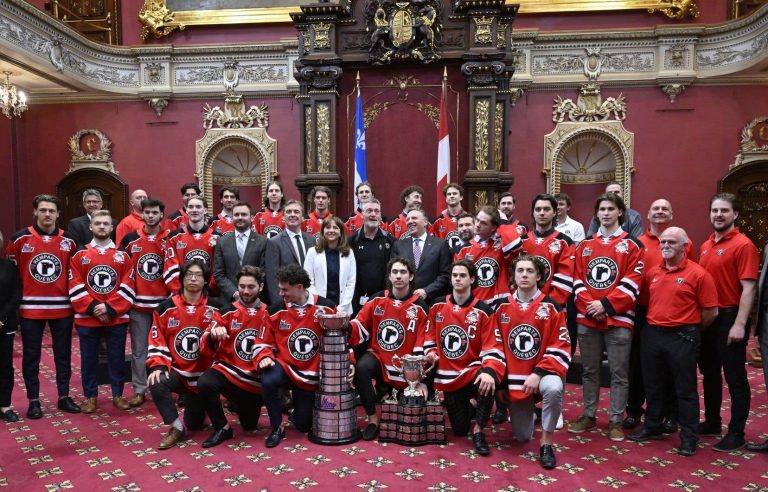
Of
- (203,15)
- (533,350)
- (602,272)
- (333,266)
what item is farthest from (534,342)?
(203,15)

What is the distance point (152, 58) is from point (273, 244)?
658 cm

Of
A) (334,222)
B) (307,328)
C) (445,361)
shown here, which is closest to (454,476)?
(445,361)

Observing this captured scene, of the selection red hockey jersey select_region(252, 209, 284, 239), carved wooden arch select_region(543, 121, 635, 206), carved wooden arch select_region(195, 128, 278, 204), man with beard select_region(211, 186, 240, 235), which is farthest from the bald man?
carved wooden arch select_region(543, 121, 635, 206)

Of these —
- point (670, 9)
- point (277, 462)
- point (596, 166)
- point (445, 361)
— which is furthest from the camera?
point (596, 166)

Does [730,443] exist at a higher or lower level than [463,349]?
lower

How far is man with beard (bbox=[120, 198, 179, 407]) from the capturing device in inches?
190

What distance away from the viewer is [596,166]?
9.74 m

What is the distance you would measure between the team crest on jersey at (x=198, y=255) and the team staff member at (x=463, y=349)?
2.07 meters

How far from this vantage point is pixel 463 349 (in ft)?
12.8

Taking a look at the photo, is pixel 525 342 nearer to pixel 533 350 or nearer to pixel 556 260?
pixel 533 350

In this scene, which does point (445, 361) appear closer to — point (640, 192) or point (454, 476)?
point (454, 476)

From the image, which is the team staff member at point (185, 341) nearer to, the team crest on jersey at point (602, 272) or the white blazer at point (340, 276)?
the white blazer at point (340, 276)

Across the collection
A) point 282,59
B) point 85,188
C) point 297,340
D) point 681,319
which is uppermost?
point 282,59

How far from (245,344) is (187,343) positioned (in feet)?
1.32
